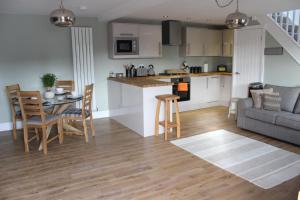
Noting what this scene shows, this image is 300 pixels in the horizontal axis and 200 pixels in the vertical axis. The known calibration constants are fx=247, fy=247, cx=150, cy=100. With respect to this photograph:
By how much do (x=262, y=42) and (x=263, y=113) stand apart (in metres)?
2.02

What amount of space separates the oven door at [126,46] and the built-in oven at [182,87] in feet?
4.13

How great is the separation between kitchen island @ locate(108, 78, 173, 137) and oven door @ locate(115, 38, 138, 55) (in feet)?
2.56

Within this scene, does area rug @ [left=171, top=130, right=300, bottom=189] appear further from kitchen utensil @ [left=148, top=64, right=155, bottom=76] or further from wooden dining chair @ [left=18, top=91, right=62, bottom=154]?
kitchen utensil @ [left=148, top=64, right=155, bottom=76]

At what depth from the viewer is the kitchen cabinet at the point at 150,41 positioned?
5.93 meters

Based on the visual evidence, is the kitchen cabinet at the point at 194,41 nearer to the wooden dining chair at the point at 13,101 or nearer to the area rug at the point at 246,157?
the area rug at the point at 246,157

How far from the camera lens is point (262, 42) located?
556 cm

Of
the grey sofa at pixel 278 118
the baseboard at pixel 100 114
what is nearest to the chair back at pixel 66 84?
the baseboard at pixel 100 114

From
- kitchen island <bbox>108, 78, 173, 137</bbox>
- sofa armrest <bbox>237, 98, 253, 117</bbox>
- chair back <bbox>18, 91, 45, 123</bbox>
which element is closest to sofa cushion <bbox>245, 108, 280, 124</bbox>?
sofa armrest <bbox>237, 98, 253, 117</bbox>

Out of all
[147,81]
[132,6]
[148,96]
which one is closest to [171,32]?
[147,81]

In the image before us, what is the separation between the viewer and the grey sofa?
394cm

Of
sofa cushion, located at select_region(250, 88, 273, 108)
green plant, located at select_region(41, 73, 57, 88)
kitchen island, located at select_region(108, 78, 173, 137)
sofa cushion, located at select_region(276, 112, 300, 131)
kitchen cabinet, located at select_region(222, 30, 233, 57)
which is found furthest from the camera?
kitchen cabinet, located at select_region(222, 30, 233, 57)

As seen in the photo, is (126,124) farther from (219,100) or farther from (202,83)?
(219,100)

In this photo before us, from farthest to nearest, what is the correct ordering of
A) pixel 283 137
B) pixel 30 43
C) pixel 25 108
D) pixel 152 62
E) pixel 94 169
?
pixel 152 62 < pixel 30 43 < pixel 283 137 < pixel 25 108 < pixel 94 169

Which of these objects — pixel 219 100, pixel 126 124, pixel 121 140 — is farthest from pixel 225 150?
pixel 219 100
